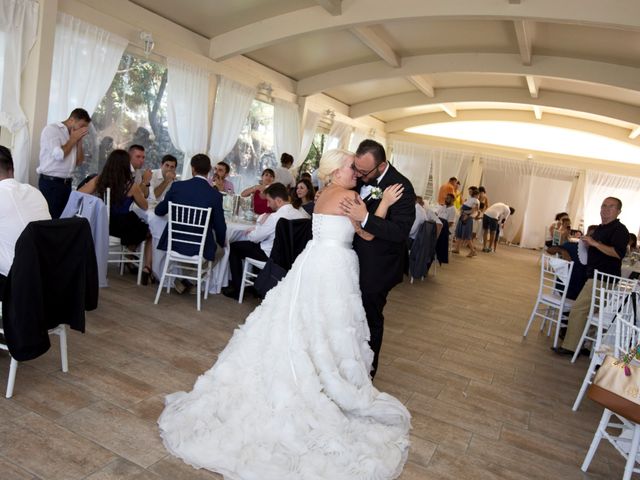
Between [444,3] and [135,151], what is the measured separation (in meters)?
3.67

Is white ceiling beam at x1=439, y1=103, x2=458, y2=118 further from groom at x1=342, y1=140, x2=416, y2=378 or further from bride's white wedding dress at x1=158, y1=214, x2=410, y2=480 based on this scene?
bride's white wedding dress at x1=158, y1=214, x2=410, y2=480

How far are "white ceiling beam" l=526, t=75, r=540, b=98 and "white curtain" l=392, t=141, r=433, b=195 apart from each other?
19.1ft

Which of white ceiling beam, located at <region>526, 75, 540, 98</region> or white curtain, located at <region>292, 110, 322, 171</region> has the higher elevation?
white ceiling beam, located at <region>526, 75, 540, 98</region>

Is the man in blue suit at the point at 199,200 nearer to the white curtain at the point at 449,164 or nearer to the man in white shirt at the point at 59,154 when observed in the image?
the man in white shirt at the point at 59,154

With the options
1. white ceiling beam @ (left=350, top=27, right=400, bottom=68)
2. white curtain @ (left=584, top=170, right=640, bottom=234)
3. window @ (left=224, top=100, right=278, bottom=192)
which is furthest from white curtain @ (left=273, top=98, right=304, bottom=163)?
white curtain @ (left=584, top=170, right=640, bottom=234)

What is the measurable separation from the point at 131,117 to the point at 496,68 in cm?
530

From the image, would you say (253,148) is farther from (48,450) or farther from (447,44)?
(48,450)

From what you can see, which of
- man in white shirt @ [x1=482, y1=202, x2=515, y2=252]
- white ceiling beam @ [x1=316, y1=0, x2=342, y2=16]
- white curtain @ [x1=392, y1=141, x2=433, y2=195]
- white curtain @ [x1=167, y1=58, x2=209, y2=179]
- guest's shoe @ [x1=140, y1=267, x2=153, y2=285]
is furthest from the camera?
white curtain @ [x1=392, y1=141, x2=433, y2=195]

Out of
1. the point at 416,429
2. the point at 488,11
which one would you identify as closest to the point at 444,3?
the point at 488,11

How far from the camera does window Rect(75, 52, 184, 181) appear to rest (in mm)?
6004

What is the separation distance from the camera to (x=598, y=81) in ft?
23.8

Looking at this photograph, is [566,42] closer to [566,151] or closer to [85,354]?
[85,354]

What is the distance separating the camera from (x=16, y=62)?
15.8 ft

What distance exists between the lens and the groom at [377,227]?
282 centimetres
